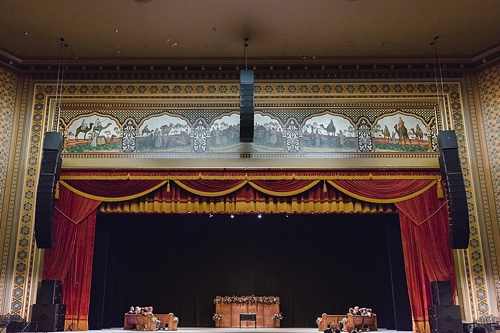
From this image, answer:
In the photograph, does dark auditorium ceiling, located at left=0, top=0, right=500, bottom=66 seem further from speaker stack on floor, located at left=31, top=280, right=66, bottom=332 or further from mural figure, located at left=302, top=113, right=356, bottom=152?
speaker stack on floor, located at left=31, top=280, right=66, bottom=332

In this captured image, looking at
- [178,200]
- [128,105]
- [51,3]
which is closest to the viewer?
[51,3]

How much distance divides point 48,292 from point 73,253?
0.90 m

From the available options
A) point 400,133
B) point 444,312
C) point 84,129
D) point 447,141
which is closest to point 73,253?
point 84,129

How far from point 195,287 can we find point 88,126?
4955 millimetres

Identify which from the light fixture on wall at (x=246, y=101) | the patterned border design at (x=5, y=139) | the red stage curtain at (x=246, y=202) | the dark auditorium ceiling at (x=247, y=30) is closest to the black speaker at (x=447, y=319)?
the red stage curtain at (x=246, y=202)

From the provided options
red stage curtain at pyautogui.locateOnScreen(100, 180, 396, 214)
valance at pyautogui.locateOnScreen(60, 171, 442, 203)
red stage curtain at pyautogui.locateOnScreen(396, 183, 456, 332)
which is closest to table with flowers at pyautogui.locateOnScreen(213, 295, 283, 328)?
red stage curtain at pyautogui.locateOnScreen(100, 180, 396, 214)

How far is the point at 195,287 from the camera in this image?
12398 mm

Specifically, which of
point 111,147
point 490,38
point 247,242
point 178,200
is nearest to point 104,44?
point 111,147

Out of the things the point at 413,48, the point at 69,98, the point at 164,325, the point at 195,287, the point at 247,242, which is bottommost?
the point at 164,325

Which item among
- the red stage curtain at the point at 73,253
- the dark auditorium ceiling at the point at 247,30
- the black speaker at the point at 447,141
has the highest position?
the dark auditorium ceiling at the point at 247,30

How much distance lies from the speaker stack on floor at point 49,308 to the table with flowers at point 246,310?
3881 mm

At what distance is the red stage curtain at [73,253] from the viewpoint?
30.8 ft

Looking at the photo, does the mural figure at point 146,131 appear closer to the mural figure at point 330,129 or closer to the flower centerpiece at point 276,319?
the mural figure at point 330,129

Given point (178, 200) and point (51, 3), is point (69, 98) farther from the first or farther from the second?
point (178, 200)
